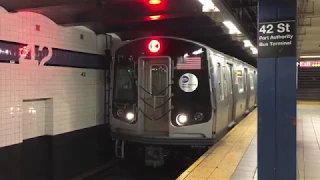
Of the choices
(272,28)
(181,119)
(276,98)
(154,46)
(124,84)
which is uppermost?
(154,46)

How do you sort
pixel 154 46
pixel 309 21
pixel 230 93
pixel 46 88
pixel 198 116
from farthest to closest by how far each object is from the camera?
1. pixel 309 21
2. pixel 230 93
3. pixel 154 46
4. pixel 198 116
5. pixel 46 88

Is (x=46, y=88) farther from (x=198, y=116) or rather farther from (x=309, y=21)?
(x=309, y=21)

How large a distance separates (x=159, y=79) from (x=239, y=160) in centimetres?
224

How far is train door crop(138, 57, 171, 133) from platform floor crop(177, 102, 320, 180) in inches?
46.1

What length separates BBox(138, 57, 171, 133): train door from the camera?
6.70m

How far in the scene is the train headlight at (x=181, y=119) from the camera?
6469mm

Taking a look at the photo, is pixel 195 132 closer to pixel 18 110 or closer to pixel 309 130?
pixel 18 110

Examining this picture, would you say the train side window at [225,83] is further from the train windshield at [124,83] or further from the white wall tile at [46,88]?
the white wall tile at [46,88]

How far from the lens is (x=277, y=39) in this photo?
3.76 metres

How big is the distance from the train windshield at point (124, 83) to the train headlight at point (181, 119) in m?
1.00

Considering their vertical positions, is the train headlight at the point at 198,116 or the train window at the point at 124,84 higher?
the train window at the point at 124,84

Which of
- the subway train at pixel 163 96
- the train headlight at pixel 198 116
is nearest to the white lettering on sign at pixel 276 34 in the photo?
the subway train at pixel 163 96

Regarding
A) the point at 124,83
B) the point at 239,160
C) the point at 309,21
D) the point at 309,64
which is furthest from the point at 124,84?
the point at 309,64

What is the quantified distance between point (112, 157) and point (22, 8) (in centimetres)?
439
